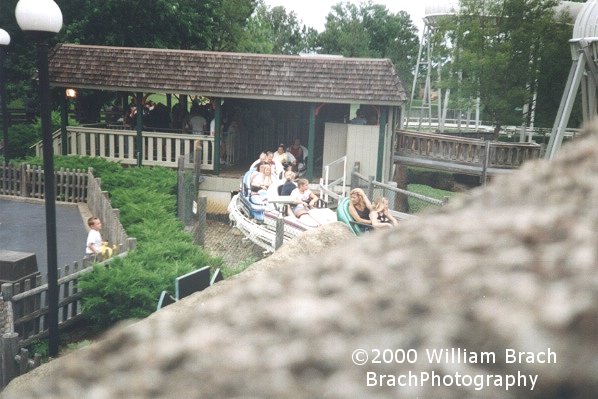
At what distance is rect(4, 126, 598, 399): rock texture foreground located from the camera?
0.79m

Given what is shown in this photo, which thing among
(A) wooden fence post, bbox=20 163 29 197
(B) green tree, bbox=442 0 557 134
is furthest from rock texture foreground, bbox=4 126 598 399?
(B) green tree, bbox=442 0 557 134

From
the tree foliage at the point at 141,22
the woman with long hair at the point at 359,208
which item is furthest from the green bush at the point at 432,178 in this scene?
the woman with long hair at the point at 359,208

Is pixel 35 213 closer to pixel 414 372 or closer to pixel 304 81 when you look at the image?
pixel 304 81

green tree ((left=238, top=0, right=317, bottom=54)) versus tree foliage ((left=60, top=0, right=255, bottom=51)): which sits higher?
green tree ((left=238, top=0, right=317, bottom=54))

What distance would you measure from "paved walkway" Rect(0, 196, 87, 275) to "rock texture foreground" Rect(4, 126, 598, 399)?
890cm

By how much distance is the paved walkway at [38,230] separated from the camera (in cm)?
1048

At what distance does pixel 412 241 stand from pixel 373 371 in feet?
0.85

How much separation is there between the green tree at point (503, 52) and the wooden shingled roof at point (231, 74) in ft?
21.7

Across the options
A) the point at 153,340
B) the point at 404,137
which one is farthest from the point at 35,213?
the point at 153,340

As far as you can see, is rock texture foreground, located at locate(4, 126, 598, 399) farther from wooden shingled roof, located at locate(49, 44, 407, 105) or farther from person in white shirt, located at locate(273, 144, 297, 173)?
wooden shingled roof, located at locate(49, 44, 407, 105)

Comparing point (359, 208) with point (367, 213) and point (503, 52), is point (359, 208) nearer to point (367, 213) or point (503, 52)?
point (367, 213)

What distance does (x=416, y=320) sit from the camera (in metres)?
0.88

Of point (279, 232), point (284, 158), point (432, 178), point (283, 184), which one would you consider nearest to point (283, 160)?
point (284, 158)

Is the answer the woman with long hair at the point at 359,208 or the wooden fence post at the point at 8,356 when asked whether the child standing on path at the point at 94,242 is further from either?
the woman with long hair at the point at 359,208
